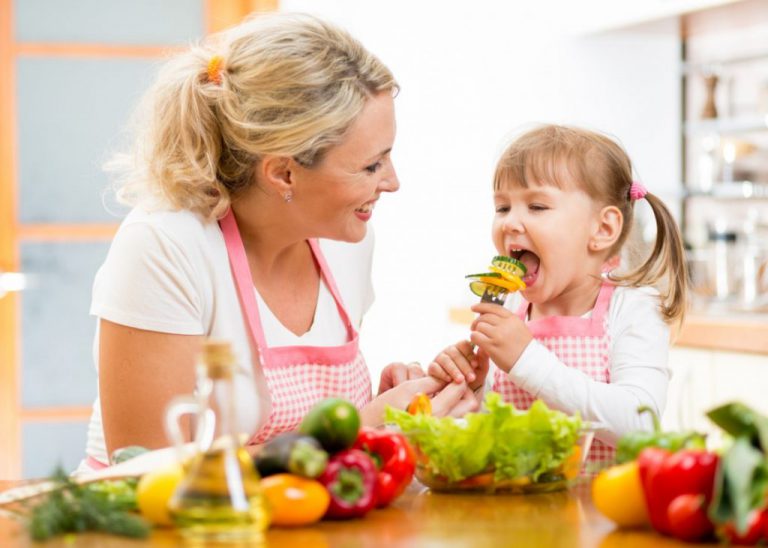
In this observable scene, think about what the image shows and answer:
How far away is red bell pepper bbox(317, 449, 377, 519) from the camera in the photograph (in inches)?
44.6

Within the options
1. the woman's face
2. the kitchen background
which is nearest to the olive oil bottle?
the woman's face

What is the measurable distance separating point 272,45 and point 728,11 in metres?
2.15

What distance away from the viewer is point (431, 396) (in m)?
1.86

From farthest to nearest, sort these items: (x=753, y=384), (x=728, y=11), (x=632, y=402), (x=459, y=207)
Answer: (x=459, y=207)
(x=728, y=11)
(x=753, y=384)
(x=632, y=402)

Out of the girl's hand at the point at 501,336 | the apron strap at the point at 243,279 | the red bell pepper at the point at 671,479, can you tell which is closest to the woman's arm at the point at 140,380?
the apron strap at the point at 243,279

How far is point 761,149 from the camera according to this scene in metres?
3.80

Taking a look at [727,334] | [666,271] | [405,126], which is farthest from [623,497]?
[405,126]

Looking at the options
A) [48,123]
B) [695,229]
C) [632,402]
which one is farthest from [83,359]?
[632,402]

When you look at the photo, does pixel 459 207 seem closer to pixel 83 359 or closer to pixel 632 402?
pixel 83 359

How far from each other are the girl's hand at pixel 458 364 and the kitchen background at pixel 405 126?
6.78 feet

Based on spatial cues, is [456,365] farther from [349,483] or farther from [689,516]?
[689,516]

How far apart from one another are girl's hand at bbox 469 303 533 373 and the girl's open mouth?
12 centimetres

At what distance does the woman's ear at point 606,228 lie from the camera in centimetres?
196

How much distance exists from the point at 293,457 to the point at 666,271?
1056 mm
